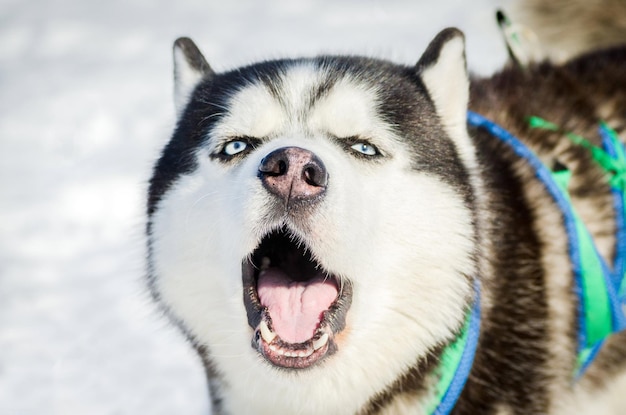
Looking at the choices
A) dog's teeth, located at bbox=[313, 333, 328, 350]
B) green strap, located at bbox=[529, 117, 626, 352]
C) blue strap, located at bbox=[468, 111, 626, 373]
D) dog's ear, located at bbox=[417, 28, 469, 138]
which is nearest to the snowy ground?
dog's teeth, located at bbox=[313, 333, 328, 350]

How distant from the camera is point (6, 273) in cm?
286

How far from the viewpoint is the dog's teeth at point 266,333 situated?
1312mm

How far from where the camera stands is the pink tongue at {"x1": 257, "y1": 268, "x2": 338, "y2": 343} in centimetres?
133

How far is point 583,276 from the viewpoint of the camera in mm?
1593

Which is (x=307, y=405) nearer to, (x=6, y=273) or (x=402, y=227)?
(x=402, y=227)

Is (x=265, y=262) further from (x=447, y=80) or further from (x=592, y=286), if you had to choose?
(x=592, y=286)

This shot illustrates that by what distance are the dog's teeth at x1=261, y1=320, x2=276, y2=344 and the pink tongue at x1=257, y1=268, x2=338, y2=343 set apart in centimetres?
1

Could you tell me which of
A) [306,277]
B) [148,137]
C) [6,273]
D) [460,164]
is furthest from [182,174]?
[148,137]

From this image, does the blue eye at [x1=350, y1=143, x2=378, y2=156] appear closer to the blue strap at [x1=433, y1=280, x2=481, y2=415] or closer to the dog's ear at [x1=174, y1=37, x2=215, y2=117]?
the blue strap at [x1=433, y1=280, x2=481, y2=415]

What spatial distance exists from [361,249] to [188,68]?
0.80 m

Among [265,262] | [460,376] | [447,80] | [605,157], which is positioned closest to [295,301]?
[265,262]

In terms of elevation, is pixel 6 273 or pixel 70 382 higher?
pixel 6 273

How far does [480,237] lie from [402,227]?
22 cm

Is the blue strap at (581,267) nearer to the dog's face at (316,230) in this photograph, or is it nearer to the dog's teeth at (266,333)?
the dog's face at (316,230)
